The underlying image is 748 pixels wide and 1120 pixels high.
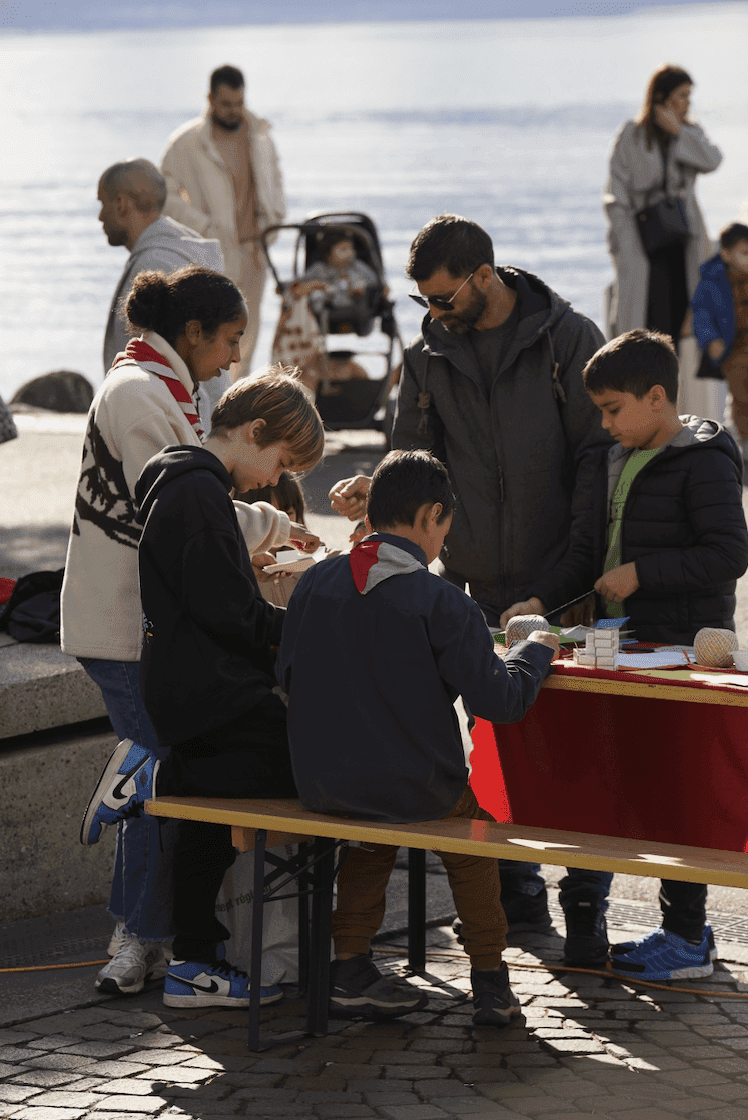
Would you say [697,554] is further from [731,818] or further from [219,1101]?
[219,1101]

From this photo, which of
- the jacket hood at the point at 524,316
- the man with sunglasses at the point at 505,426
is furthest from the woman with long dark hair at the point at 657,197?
the man with sunglasses at the point at 505,426

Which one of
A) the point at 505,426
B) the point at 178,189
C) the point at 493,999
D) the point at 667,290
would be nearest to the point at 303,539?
the point at 505,426

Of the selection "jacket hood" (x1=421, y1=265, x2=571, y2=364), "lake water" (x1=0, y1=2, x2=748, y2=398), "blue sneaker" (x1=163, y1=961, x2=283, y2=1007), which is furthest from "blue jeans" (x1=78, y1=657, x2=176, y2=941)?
"lake water" (x1=0, y1=2, x2=748, y2=398)

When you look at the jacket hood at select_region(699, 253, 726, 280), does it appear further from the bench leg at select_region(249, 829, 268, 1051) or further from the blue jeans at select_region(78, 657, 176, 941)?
the bench leg at select_region(249, 829, 268, 1051)

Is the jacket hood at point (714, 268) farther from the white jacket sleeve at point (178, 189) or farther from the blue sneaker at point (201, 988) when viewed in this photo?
the blue sneaker at point (201, 988)

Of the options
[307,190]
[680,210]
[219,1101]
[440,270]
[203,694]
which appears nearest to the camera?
[219,1101]

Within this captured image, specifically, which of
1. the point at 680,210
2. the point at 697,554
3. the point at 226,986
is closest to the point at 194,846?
the point at 226,986

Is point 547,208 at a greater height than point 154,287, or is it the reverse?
point 547,208

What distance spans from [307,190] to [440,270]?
103 feet

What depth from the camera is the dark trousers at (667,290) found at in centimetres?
1080

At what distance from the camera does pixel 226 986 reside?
427 centimetres

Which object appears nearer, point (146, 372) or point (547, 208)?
point (146, 372)

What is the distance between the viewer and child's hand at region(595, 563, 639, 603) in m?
4.31

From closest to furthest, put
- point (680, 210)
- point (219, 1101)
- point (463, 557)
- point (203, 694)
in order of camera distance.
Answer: point (219, 1101) < point (203, 694) < point (463, 557) < point (680, 210)
